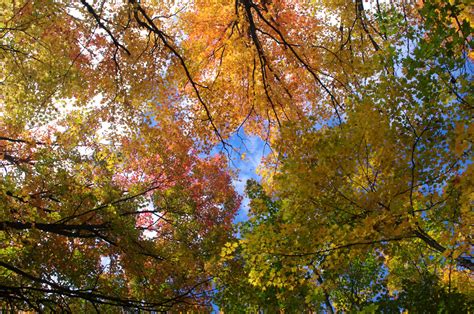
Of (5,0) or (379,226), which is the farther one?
(5,0)

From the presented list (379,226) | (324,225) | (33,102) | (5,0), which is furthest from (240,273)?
(5,0)

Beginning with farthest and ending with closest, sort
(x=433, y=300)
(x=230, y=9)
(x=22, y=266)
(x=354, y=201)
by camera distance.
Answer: (x=433, y=300)
(x=230, y=9)
(x=22, y=266)
(x=354, y=201)

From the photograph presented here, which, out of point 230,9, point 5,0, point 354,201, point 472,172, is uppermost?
point 230,9

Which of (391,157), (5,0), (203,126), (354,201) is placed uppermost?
(5,0)

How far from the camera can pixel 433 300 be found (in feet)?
31.1

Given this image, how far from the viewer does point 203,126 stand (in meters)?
8.47

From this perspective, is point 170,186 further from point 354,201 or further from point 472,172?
point 472,172

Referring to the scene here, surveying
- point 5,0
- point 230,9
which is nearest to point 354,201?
point 230,9

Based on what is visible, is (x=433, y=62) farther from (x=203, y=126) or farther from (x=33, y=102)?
(x=33, y=102)

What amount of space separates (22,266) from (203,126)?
4.55m

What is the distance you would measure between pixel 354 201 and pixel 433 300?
6.45 m

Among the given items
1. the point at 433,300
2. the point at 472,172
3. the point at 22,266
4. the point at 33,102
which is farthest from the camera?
the point at 433,300

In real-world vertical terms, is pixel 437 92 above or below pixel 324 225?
above

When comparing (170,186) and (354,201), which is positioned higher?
(170,186)
